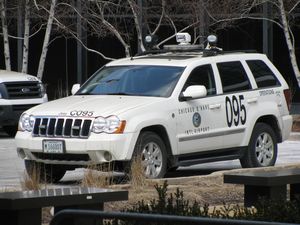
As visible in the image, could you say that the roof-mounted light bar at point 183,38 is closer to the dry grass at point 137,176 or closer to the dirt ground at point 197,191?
the dirt ground at point 197,191

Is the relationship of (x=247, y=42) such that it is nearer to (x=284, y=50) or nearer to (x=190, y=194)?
(x=284, y=50)

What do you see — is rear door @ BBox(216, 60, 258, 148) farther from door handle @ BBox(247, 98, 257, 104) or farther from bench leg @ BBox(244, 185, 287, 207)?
bench leg @ BBox(244, 185, 287, 207)

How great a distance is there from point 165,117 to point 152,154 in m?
0.54

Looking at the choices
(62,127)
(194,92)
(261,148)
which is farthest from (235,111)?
(62,127)

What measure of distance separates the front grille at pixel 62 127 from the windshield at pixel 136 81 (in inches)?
42.9

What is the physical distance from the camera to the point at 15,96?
74.6ft

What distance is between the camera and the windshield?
48.5 ft

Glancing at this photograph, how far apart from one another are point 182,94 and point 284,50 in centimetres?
1898

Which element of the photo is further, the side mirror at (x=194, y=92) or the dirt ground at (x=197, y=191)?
the side mirror at (x=194, y=92)

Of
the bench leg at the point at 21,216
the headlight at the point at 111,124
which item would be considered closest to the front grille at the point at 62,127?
the headlight at the point at 111,124

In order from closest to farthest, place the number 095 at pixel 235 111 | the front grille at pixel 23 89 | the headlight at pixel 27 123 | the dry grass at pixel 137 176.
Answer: the dry grass at pixel 137 176 < the headlight at pixel 27 123 < the number 095 at pixel 235 111 < the front grille at pixel 23 89

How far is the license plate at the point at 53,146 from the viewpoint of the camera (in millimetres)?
13969

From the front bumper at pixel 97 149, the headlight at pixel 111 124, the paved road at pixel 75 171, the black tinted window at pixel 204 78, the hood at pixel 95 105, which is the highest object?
the black tinted window at pixel 204 78

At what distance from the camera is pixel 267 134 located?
52.0 ft
